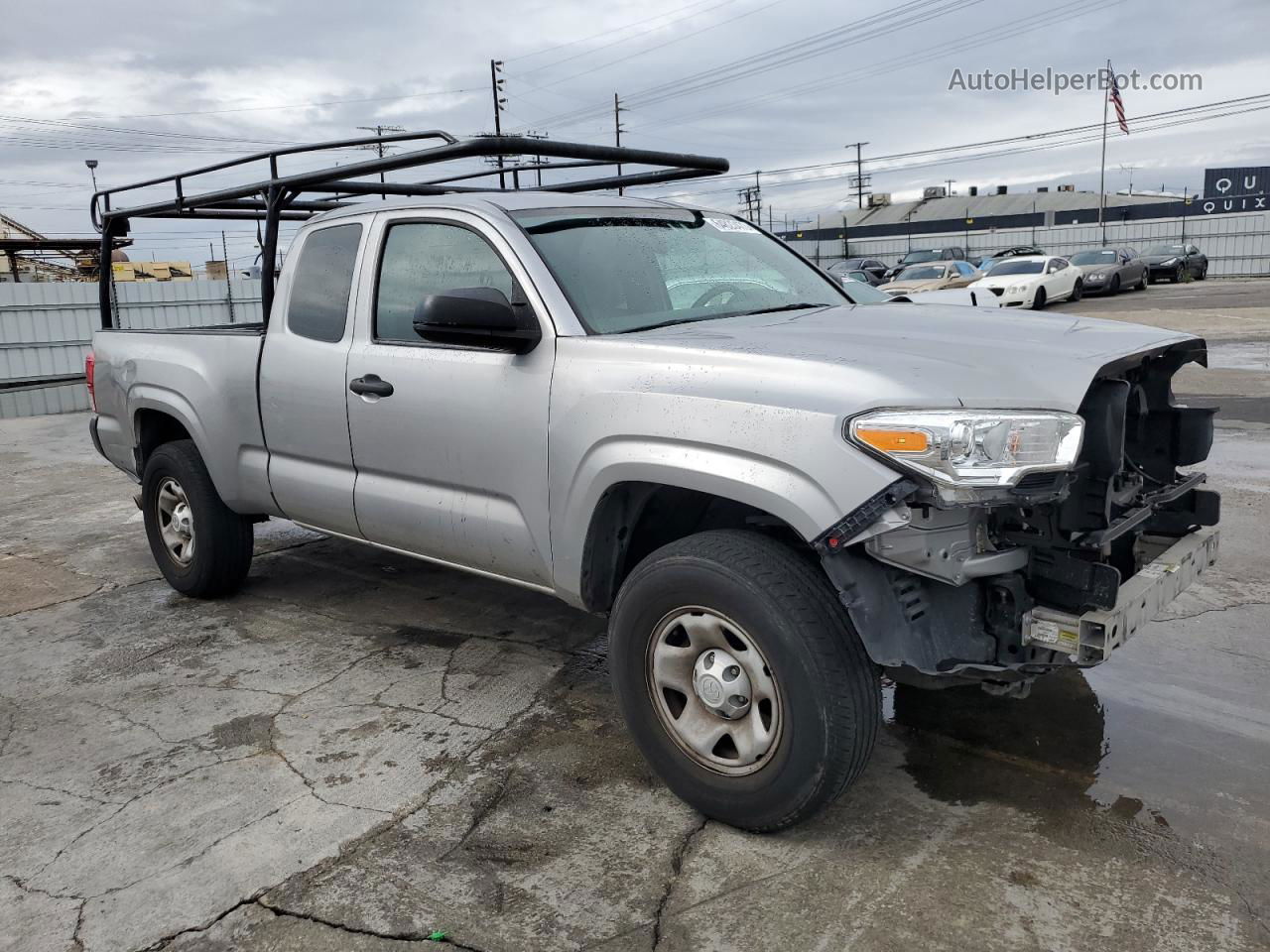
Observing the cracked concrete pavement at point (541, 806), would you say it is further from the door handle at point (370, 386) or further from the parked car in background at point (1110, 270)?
the parked car in background at point (1110, 270)

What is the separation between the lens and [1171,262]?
114ft

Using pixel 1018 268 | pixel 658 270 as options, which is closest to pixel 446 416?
pixel 658 270

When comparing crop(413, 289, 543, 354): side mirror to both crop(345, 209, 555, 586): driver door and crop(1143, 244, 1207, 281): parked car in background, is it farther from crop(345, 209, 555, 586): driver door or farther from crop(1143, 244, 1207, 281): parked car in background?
crop(1143, 244, 1207, 281): parked car in background

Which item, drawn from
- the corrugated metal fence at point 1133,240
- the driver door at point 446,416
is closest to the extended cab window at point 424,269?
the driver door at point 446,416

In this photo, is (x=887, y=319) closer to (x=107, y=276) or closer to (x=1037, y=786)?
(x=1037, y=786)

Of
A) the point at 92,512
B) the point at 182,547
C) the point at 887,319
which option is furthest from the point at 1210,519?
the point at 92,512

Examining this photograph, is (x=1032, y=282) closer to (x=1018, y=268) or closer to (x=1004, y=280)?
(x=1004, y=280)

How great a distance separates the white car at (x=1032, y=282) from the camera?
2438 centimetres

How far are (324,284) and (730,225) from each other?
1.75 metres

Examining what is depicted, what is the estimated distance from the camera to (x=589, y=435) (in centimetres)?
323

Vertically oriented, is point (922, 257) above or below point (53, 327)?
above

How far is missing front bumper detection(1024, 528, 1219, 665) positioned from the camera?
257cm

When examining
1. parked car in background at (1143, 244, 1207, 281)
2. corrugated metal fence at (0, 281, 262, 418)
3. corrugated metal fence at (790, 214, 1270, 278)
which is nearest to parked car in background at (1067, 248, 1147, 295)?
parked car in background at (1143, 244, 1207, 281)

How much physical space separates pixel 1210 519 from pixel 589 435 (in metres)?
2.04
